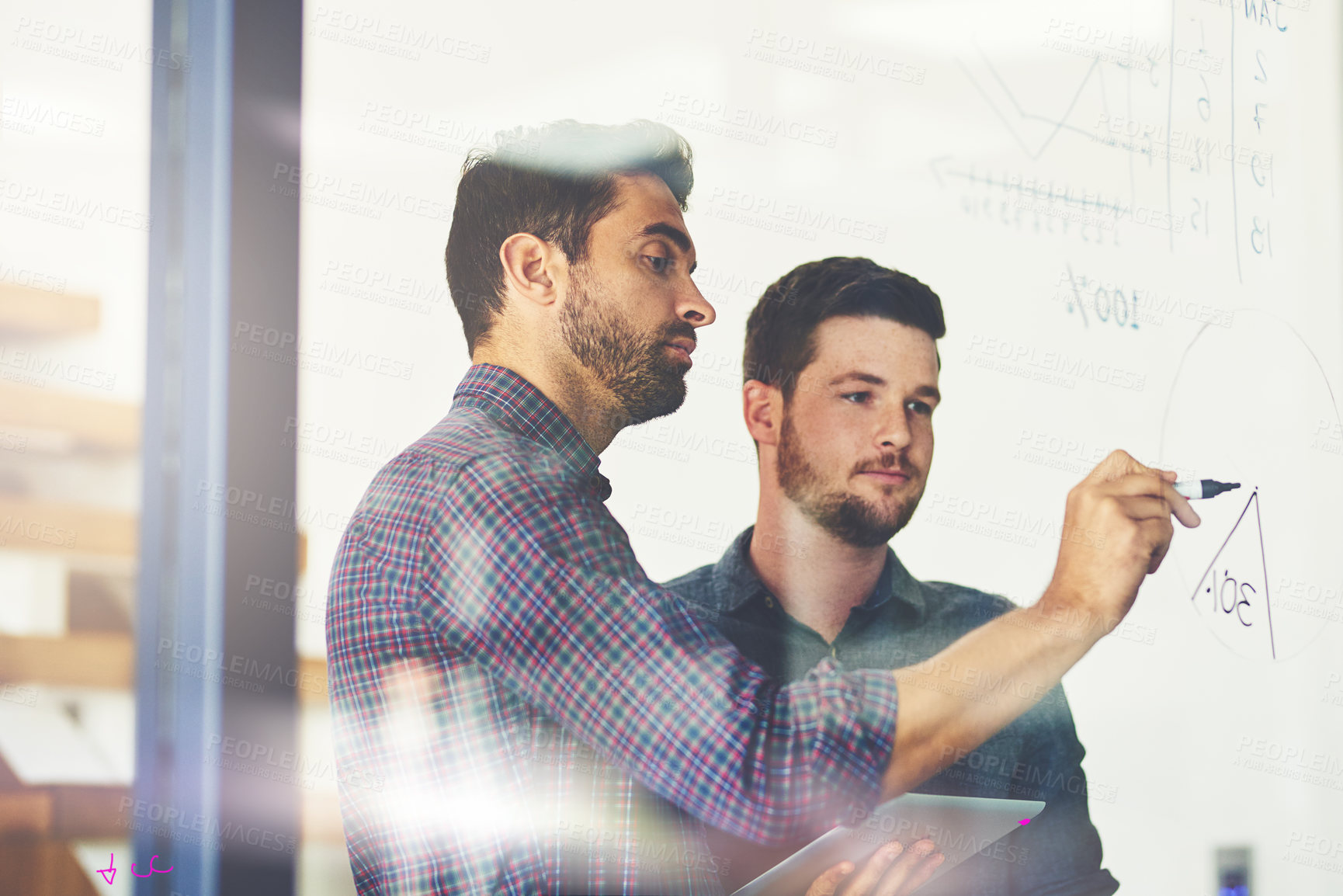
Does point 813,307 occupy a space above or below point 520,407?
above

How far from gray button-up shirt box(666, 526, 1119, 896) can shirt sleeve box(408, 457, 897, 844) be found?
20 cm

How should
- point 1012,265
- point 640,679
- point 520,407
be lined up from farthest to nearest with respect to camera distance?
point 1012,265 → point 520,407 → point 640,679

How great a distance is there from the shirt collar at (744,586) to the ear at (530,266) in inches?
12.1

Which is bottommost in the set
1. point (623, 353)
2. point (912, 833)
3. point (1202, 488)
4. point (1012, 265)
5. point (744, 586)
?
point (912, 833)

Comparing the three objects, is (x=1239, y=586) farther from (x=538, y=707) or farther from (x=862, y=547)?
(x=538, y=707)

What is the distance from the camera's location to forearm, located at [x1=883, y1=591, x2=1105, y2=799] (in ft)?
3.03

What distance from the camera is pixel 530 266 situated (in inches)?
42.6

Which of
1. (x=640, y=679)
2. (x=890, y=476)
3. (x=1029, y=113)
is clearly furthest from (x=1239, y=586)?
(x=640, y=679)

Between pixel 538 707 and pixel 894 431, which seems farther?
pixel 894 431

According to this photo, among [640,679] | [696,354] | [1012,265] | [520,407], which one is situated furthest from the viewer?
[1012,265]

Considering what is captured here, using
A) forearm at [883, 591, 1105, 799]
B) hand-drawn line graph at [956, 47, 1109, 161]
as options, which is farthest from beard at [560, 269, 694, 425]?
hand-drawn line graph at [956, 47, 1109, 161]

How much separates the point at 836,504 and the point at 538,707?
1.32ft

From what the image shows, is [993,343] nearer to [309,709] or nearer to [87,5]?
[309,709]

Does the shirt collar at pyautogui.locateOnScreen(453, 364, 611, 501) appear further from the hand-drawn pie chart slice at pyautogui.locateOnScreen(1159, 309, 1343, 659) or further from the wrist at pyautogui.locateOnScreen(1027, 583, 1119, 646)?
the hand-drawn pie chart slice at pyautogui.locateOnScreen(1159, 309, 1343, 659)
